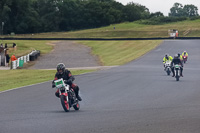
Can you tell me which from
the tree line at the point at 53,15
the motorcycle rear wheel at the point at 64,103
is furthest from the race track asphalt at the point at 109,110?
the tree line at the point at 53,15

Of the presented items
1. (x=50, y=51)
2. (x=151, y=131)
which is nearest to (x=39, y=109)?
(x=151, y=131)

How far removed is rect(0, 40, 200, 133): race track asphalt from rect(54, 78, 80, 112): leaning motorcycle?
0.93 ft

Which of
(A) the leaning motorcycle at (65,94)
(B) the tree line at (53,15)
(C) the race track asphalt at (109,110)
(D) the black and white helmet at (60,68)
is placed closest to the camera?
(C) the race track asphalt at (109,110)

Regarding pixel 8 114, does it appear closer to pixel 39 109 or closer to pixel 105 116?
pixel 39 109

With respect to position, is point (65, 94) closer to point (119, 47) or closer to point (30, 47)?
point (119, 47)

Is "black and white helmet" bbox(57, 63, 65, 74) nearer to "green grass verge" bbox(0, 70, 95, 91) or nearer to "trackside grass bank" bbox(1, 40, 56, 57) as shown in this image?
"green grass verge" bbox(0, 70, 95, 91)

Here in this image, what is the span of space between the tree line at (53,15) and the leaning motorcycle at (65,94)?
107 m

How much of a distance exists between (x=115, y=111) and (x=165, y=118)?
2168mm

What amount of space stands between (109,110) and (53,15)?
12198 centimetres

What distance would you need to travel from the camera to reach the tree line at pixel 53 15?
119375 mm

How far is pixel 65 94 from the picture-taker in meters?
11.7

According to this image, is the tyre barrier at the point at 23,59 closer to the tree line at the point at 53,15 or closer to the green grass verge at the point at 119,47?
the green grass verge at the point at 119,47

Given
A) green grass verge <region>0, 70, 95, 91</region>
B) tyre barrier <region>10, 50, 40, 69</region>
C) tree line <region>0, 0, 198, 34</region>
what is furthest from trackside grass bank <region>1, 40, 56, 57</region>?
tree line <region>0, 0, 198, 34</region>

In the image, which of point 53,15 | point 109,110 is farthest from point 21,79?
point 53,15
